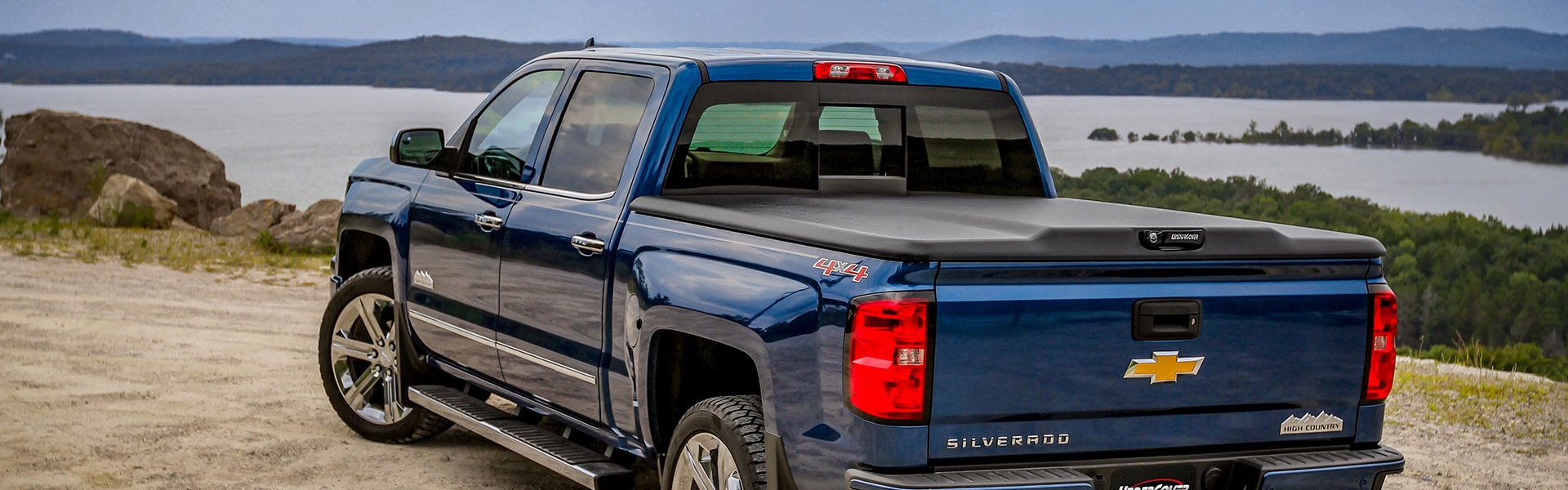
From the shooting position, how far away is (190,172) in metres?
23.2

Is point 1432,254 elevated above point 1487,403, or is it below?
below

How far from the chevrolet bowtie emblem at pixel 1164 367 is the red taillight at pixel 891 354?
0.61 metres

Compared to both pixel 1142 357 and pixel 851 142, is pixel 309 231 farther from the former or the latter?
pixel 1142 357

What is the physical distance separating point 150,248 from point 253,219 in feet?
9.81

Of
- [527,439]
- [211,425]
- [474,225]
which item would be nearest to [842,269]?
[527,439]

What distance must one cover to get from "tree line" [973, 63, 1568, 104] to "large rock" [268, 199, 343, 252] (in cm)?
2887

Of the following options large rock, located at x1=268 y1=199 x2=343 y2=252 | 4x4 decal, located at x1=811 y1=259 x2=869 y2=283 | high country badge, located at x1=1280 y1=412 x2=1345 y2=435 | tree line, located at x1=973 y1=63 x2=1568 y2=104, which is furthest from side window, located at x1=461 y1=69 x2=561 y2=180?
tree line, located at x1=973 y1=63 x2=1568 y2=104

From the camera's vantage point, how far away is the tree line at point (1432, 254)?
4050 centimetres

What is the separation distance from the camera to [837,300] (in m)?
3.89

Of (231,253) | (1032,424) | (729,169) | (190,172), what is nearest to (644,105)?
(729,169)

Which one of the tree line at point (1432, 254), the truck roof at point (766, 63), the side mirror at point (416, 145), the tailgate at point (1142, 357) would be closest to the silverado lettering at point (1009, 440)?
the tailgate at point (1142, 357)

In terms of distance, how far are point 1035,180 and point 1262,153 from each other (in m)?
55.4

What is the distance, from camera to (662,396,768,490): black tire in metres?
4.30

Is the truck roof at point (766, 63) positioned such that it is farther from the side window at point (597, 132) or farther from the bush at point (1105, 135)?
the bush at point (1105, 135)
